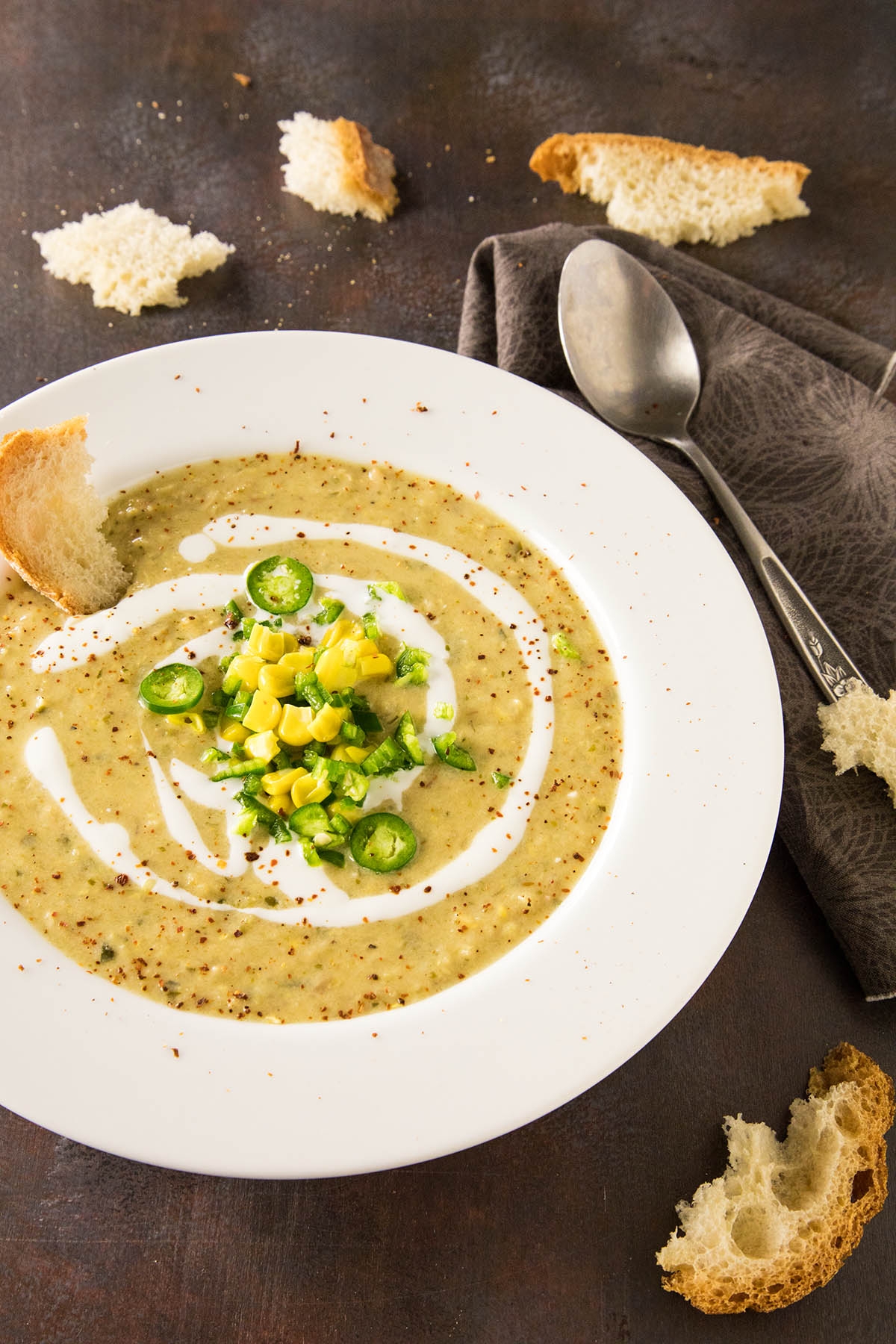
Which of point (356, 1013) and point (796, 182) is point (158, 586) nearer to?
point (356, 1013)

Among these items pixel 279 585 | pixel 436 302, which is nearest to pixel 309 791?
pixel 279 585

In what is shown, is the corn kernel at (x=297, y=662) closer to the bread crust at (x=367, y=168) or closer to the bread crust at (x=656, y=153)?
the bread crust at (x=367, y=168)

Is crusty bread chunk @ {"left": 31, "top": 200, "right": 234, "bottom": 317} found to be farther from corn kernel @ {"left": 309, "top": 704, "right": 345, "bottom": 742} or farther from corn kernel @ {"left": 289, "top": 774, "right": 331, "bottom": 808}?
corn kernel @ {"left": 289, "top": 774, "right": 331, "bottom": 808}

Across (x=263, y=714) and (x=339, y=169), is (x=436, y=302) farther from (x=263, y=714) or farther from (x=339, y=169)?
(x=263, y=714)

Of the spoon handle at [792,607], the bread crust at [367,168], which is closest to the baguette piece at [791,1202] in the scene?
the spoon handle at [792,607]

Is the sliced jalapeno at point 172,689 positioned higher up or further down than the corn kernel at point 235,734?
higher up

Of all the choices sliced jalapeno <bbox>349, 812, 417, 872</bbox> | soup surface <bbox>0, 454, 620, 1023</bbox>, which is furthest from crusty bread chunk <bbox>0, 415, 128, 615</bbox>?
sliced jalapeno <bbox>349, 812, 417, 872</bbox>

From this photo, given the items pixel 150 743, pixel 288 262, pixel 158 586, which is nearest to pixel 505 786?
pixel 150 743
